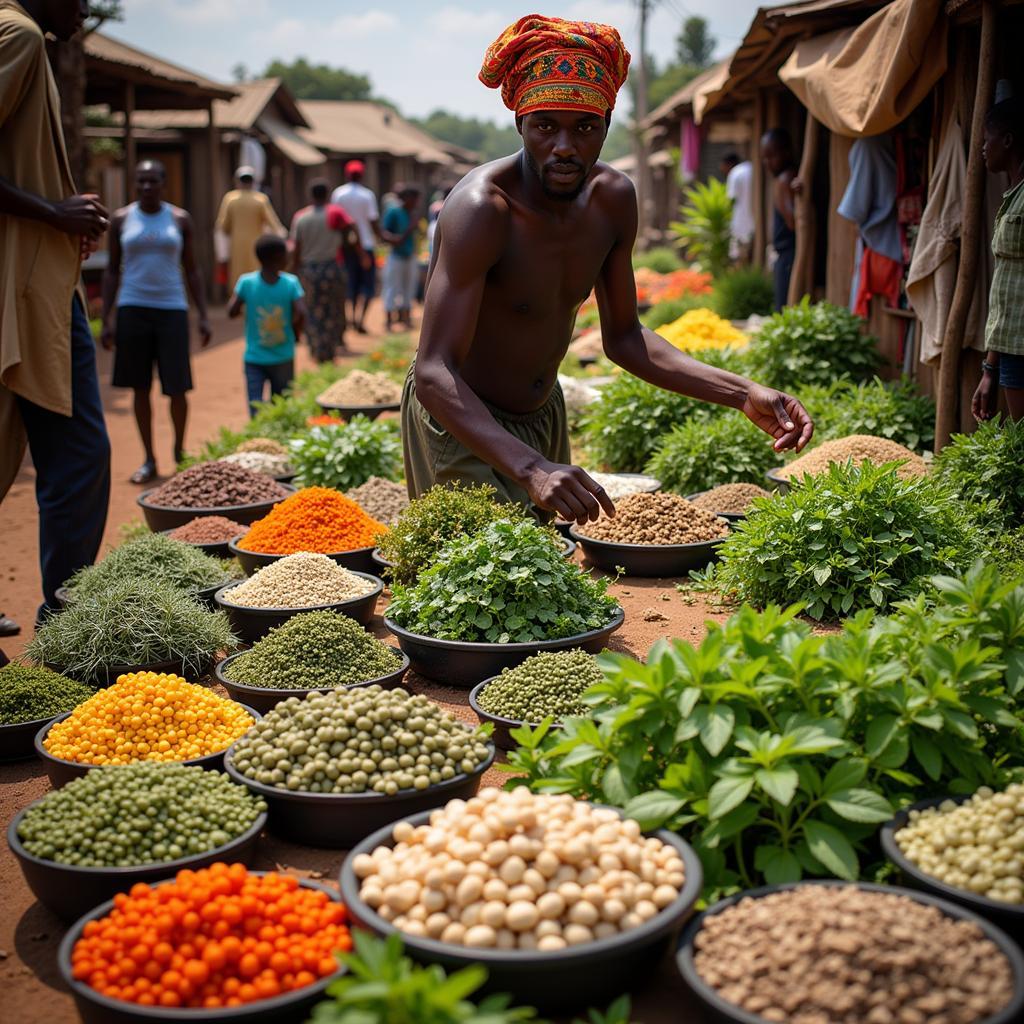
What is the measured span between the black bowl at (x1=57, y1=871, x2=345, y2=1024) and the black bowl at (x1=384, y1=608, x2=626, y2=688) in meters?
1.49

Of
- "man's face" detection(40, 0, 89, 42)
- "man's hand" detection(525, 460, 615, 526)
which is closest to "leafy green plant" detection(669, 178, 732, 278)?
"man's face" detection(40, 0, 89, 42)

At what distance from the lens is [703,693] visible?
2.38 metres

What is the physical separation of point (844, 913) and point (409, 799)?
1017 mm

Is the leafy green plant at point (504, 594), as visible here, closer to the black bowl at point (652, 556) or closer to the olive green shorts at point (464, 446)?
the olive green shorts at point (464, 446)

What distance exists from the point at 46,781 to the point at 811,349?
5647mm

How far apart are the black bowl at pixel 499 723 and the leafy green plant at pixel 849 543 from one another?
139 cm

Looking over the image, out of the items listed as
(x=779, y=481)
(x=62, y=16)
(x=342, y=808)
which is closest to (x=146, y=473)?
(x=62, y=16)

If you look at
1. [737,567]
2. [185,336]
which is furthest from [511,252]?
[185,336]

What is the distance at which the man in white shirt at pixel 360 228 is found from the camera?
606 inches

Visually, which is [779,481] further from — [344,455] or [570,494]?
[570,494]

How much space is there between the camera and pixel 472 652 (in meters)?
3.52

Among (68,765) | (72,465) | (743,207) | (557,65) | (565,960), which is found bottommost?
(68,765)

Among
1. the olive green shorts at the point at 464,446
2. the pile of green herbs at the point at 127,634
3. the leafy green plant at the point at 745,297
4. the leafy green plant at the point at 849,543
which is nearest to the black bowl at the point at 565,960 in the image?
the pile of green herbs at the point at 127,634

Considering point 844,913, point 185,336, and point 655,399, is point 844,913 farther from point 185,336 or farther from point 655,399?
point 185,336
